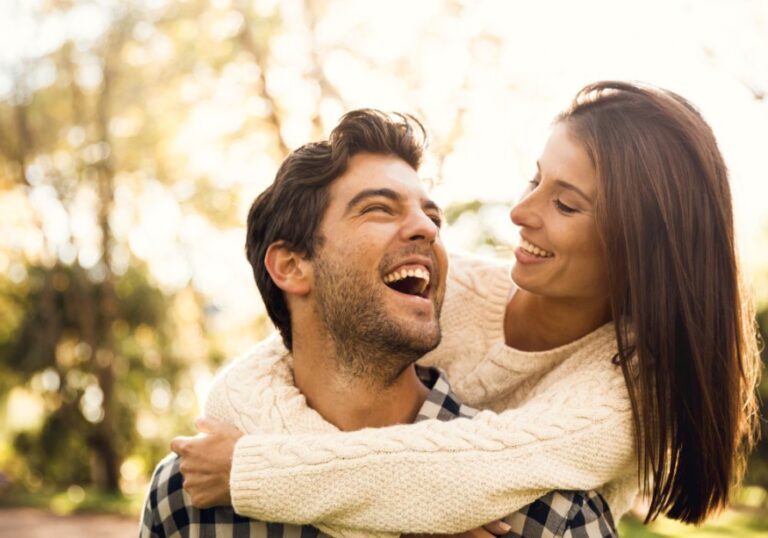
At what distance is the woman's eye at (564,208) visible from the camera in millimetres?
2760

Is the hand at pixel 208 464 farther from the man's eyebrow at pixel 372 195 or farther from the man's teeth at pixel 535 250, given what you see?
the man's teeth at pixel 535 250

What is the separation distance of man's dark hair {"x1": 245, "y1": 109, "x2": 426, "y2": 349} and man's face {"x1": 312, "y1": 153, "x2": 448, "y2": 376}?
0.17ft

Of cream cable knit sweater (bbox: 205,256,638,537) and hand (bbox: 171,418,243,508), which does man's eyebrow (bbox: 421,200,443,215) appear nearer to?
cream cable knit sweater (bbox: 205,256,638,537)

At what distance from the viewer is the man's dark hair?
2.86 metres

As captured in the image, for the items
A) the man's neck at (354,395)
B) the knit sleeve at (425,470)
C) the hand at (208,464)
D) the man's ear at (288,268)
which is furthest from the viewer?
the man's ear at (288,268)

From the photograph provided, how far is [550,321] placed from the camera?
293 centimetres

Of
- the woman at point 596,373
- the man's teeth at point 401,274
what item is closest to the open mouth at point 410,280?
the man's teeth at point 401,274

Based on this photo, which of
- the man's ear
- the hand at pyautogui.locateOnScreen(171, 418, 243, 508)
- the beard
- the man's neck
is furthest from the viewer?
the man's ear

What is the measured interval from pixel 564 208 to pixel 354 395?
33.7 inches

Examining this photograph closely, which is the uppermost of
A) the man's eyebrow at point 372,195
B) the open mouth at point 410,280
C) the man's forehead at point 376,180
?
the man's forehead at point 376,180

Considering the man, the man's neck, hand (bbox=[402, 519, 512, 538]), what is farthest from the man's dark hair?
hand (bbox=[402, 519, 512, 538])

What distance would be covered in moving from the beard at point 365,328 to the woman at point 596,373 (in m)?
0.27

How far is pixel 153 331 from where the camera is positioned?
52.0ft

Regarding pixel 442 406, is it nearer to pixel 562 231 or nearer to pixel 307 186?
→ pixel 562 231
